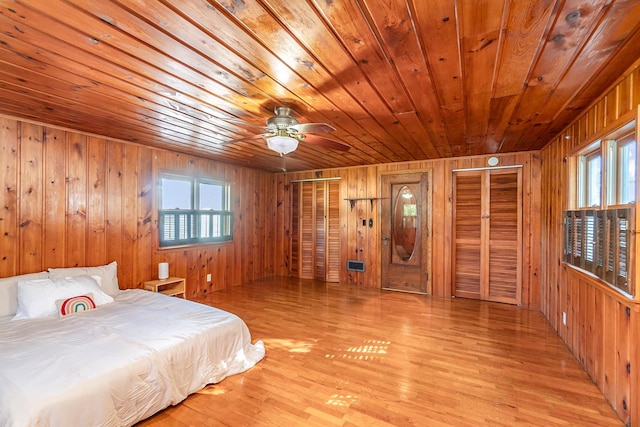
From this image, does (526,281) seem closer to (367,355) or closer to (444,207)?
(444,207)

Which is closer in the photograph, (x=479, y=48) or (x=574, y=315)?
(x=479, y=48)

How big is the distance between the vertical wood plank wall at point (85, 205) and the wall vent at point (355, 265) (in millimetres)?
2596

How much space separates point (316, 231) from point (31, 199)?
4.45 meters

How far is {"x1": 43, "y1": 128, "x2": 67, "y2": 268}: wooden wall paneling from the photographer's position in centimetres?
322

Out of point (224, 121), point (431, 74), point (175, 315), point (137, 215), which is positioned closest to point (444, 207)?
point (431, 74)

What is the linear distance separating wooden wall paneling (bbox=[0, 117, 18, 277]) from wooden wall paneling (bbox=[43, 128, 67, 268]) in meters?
0.23

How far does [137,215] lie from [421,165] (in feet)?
15.2

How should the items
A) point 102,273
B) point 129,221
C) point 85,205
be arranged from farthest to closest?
point 129,221 < point 85,205 < point 102,273

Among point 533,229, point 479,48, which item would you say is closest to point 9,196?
point 479,48

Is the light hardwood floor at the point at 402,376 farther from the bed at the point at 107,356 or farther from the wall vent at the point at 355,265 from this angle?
the wall vent at the point at 355,265

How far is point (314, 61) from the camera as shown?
1876 millimetres

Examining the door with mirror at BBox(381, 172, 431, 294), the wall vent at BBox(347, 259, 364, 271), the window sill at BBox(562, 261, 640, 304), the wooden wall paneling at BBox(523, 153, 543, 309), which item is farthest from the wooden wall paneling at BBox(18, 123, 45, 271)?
the wooden wall paneling at BBox(523, 153, 543, 309)

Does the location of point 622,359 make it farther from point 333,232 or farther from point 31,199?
point 31,199

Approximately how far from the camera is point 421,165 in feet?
17.0
